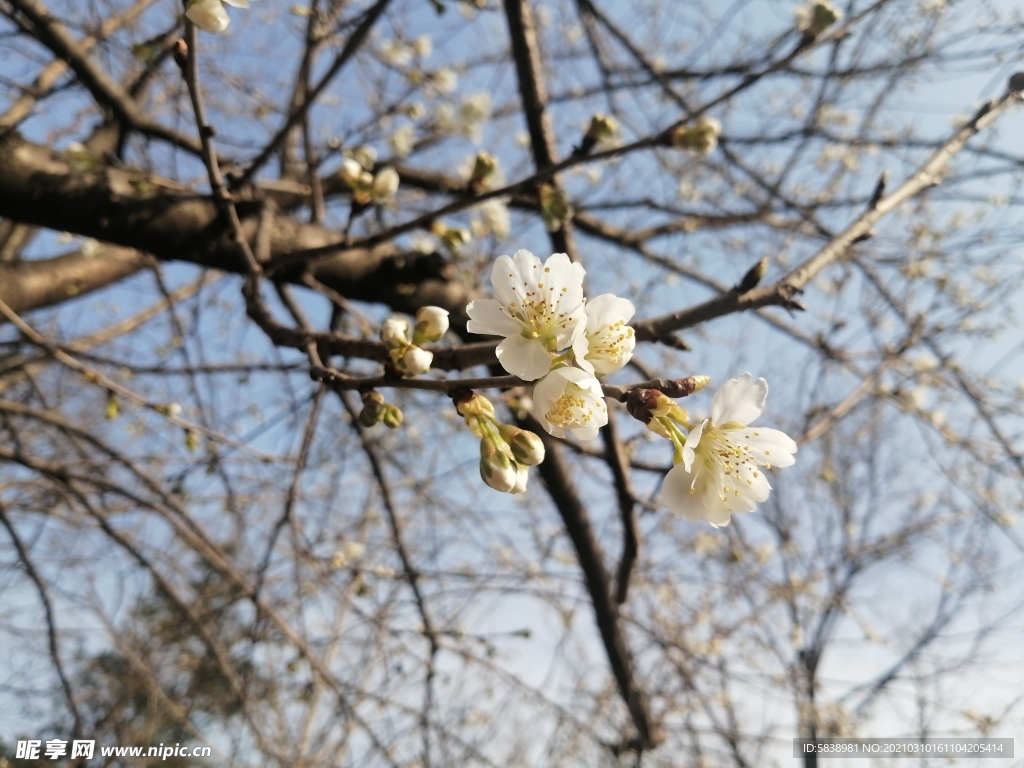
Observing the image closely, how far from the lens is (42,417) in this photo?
9.57ft

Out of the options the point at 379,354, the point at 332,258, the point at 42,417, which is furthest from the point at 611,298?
the point at 42,417

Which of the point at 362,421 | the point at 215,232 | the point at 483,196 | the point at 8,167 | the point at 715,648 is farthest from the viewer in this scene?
the point at 715,648

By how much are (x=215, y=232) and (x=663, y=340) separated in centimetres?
161

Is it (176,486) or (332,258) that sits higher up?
(332,258)

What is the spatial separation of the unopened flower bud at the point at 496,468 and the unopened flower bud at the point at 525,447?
28mm

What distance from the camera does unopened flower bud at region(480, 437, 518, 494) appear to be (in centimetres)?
98

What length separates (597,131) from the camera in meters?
1.65

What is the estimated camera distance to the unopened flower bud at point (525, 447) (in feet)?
3.31

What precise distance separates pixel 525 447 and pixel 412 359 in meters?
0.24

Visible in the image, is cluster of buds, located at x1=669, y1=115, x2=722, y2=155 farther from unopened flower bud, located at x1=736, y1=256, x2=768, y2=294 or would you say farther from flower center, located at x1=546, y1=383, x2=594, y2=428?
flower center, located at x1=546, y1=383, x2=594, y2=428

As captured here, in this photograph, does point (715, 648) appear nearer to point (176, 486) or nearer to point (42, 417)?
point (176, 486)

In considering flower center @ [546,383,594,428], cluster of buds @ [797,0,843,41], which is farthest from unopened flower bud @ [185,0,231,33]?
cluster of buds @ [797,0,843,41]

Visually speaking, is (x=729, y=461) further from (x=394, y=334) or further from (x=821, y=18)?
(x=821, y=18)

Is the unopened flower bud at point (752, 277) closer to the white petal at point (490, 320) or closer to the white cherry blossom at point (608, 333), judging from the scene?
the white cherry blossom at point (608, 333)
